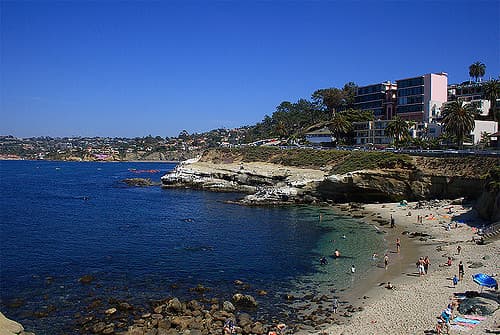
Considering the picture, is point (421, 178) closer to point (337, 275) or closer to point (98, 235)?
point (337, 275)

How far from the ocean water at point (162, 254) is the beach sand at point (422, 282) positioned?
268 centimetres

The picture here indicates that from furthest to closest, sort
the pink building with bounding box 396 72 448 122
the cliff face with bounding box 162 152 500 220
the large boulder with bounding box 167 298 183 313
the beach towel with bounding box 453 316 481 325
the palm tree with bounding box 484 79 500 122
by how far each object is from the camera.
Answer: the pink building with bounding box 396 72 448 122 → the palm tree with bounding box 484 79 500 122 → the cliff face with bounding box 162 152 500 220 → the large boulder with bounding box 167 298 183 313 → the beach towel with bounding box 453 316 481 325

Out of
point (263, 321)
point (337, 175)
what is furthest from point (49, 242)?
point (337, 175)

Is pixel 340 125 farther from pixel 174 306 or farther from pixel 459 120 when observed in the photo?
pixel 174 306

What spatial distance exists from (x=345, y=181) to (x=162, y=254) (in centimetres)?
3509

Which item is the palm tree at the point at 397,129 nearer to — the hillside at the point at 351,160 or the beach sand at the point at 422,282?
the hillside at the point at 351,160

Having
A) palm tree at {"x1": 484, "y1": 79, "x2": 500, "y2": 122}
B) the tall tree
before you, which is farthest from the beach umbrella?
the tall tree

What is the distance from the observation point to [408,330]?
2184 centimetres

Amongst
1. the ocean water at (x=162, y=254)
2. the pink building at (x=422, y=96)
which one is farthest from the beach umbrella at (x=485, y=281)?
the pink building at (x=422, y=96)

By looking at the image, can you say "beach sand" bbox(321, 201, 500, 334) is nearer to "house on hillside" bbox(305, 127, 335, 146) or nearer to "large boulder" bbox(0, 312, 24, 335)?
"large boulder" bbox(0, 312, 24, 335)

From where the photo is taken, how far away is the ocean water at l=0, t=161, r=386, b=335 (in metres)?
28.4

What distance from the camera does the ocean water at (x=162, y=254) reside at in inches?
1117

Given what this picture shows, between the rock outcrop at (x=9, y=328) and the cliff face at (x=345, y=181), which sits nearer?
the rock outcrop at (x=9, y=328)

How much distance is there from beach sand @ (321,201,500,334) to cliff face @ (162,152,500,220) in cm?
679
